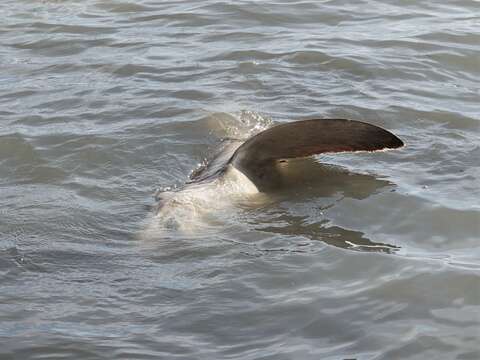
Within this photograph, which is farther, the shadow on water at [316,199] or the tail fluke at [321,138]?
the tail fluke at [321,138]

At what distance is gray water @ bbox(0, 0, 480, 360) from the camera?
396 centimetres

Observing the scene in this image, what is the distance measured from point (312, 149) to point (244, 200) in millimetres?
482

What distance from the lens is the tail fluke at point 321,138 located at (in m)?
5.01

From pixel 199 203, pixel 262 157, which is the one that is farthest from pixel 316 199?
pixel 199 203

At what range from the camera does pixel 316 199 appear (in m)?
5.33

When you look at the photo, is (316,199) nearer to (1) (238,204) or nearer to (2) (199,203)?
(1) (238,204)

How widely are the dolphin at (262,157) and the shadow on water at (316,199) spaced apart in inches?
6.0

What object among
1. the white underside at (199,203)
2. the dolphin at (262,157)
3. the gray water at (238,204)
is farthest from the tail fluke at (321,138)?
the gray water at (238,204)

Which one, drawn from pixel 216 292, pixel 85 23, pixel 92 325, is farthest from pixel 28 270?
pixel 85 23

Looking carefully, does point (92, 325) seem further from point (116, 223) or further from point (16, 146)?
point (16, 146)

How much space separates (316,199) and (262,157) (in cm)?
43

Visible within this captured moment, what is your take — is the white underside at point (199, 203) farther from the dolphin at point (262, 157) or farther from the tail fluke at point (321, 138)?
the tail fluke at point (321, 138)

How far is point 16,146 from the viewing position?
6.36 meters

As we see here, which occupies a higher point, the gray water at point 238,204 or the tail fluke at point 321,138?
the tail fluke at point 321,138
